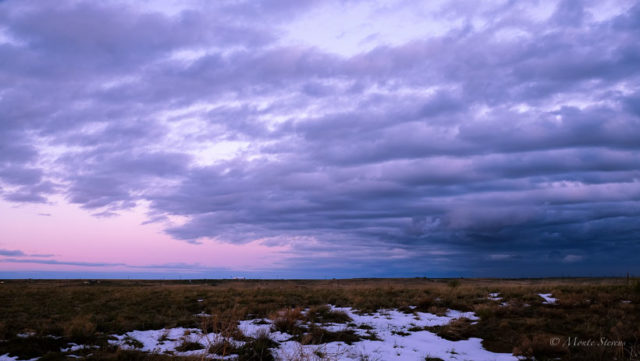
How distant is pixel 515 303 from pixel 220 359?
13987 mm

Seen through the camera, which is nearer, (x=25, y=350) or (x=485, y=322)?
(x=25, y=350)

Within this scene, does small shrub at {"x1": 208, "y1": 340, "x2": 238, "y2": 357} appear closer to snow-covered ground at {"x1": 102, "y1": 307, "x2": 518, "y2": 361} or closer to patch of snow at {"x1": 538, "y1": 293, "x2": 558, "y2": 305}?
snow-covered ground at {"x1": 102, "y1": 307, "x2": 518, "y2": 361}

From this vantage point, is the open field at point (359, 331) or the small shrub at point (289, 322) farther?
the small shrub at point (289, 322)

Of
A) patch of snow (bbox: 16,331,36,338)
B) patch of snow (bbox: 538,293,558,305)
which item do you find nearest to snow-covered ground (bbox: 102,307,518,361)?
patch of snow (bbox: 16,331,36,338)

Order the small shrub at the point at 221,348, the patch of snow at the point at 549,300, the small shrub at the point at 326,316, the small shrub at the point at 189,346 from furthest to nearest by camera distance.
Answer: the patch of snow at the point at 549,300 < the small shrub at the point at 326,316 < the small shrub at the point at 189,346 < the small shrub at the point at 221,348

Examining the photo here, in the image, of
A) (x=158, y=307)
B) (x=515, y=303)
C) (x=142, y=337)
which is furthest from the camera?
(x=158, y=307)

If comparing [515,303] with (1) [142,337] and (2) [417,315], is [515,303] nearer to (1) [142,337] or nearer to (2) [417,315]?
(2) [417,315]

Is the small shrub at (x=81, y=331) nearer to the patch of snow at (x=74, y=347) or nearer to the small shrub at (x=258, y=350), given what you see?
the patch of snow at (x=74, y=347)

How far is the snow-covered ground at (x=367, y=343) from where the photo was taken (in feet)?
35.5

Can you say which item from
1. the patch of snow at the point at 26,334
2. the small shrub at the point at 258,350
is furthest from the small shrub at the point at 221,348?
the patch of snow at the point at 26,334

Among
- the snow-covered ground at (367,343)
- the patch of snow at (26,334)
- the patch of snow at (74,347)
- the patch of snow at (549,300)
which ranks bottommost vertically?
the snow-covered ground at (367,343)

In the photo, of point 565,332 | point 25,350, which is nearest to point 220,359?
point 25,350

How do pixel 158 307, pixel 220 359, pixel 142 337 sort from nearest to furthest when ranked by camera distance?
pixel 220 359, pixel 142 337, pixel 158 307

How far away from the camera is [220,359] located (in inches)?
397
